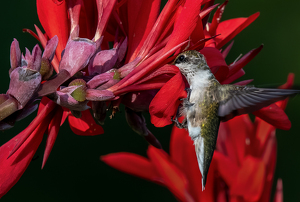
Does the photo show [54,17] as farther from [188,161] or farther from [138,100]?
[188,161]

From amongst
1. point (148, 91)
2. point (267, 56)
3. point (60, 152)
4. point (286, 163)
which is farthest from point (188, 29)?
point (267, 56)

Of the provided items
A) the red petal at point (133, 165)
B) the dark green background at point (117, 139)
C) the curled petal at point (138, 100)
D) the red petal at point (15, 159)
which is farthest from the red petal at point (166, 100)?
the dark green background at point (117, 139)

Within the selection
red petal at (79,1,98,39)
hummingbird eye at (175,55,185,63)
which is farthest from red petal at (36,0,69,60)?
hummingbird eye at (175,55,185,63)

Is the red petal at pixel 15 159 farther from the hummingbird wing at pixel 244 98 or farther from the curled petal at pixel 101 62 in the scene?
the hummingbird wing at pixel 244 98

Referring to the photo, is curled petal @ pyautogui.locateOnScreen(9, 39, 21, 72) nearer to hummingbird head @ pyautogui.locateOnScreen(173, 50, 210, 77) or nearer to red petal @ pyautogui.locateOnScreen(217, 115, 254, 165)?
hummingbird head @ pyautogui.locateOnScreen(173, 50, 210, 77)

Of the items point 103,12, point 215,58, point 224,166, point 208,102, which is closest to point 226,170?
point 224,166

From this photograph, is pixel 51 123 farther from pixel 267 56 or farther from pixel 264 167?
pixel 267 56
